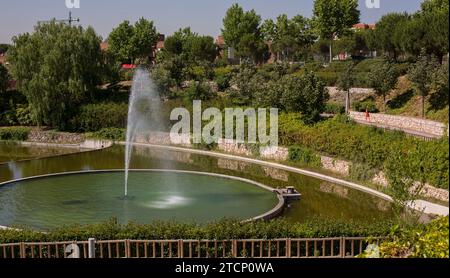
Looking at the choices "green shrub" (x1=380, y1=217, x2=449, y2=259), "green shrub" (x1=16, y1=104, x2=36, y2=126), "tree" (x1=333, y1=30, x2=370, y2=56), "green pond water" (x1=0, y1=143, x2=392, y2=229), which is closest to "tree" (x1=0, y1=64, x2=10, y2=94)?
"green shrub" (x1=16, y1=104, x2=36, y2=126)

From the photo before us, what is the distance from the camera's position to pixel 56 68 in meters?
36.2

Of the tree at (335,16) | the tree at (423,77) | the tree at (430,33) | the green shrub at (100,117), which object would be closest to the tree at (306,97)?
the tree at (423,77)

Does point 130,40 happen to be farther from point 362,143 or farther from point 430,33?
point 362,143

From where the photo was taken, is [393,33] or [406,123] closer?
[406,123]

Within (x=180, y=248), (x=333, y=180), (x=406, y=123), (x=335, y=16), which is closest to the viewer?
(x=180, y=248)

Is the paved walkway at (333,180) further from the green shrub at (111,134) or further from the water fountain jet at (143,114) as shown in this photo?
the green shrub at (111,134)

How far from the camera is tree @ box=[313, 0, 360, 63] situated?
56.8m

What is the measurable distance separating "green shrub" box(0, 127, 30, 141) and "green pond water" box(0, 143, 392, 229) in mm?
9036

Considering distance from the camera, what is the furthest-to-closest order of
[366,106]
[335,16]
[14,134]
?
[335,16] < [14,134] < [366,106]

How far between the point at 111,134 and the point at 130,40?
2921 centimetres

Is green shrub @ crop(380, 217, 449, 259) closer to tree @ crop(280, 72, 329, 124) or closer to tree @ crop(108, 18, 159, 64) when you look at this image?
tree @ crop(280, 72, 329, 124)

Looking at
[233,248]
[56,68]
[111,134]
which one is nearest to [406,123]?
[111,134]

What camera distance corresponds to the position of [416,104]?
30.9 m

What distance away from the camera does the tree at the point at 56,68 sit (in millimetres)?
35406
